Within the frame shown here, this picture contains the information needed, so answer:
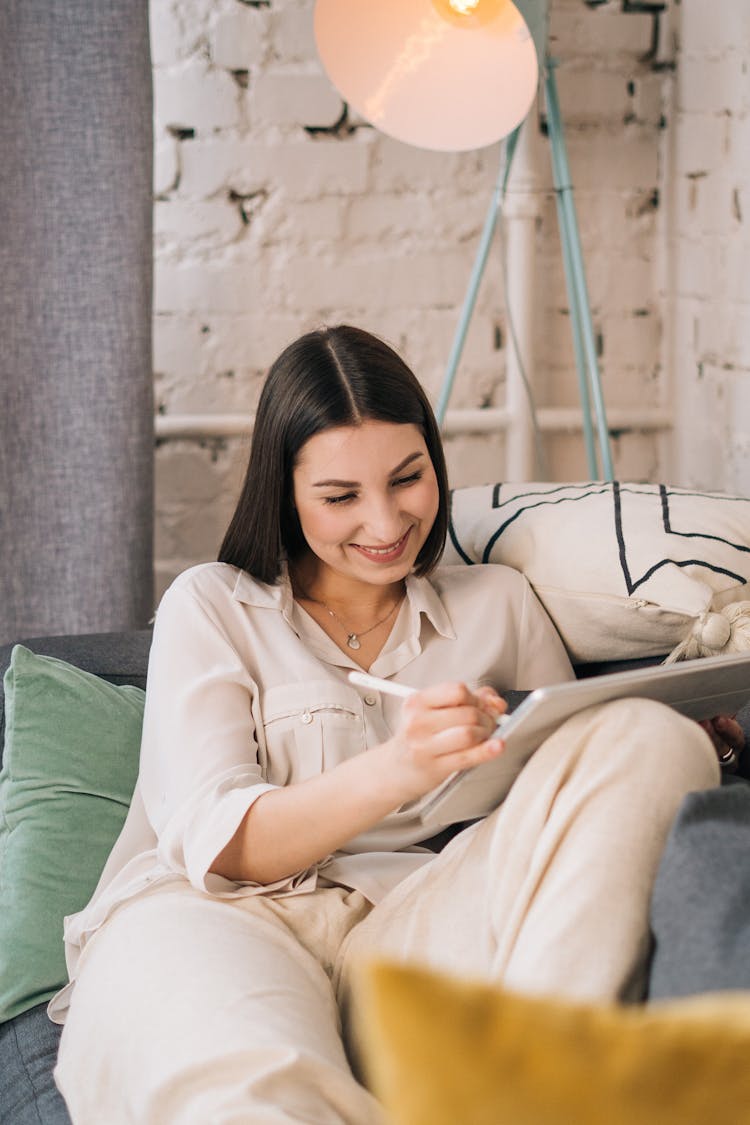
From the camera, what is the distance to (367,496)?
148 cm

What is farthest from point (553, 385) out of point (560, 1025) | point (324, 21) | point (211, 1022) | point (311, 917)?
point (560, 1025)

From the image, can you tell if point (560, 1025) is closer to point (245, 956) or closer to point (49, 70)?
point (245, 956)

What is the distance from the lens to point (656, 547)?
1.59m

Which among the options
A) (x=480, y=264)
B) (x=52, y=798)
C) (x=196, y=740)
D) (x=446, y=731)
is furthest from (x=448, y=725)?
(x=480, y=264)

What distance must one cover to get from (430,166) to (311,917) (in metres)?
1.67

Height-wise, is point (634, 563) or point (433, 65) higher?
point (433, 65)

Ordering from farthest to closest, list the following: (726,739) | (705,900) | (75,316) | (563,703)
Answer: (75,316) < (726,739) < (563,703) < (705,900)

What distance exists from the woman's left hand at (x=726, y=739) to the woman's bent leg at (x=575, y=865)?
15.5 inches

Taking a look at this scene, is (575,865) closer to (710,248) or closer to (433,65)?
(433,65)

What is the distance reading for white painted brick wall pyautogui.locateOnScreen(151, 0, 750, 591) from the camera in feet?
7.98

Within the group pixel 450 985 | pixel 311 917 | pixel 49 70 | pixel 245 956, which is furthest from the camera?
pixel 49 70

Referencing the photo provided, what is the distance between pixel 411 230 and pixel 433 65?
2.03 feet

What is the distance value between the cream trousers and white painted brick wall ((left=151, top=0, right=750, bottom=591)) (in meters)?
1.35

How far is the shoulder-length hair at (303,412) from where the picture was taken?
4.92ft
